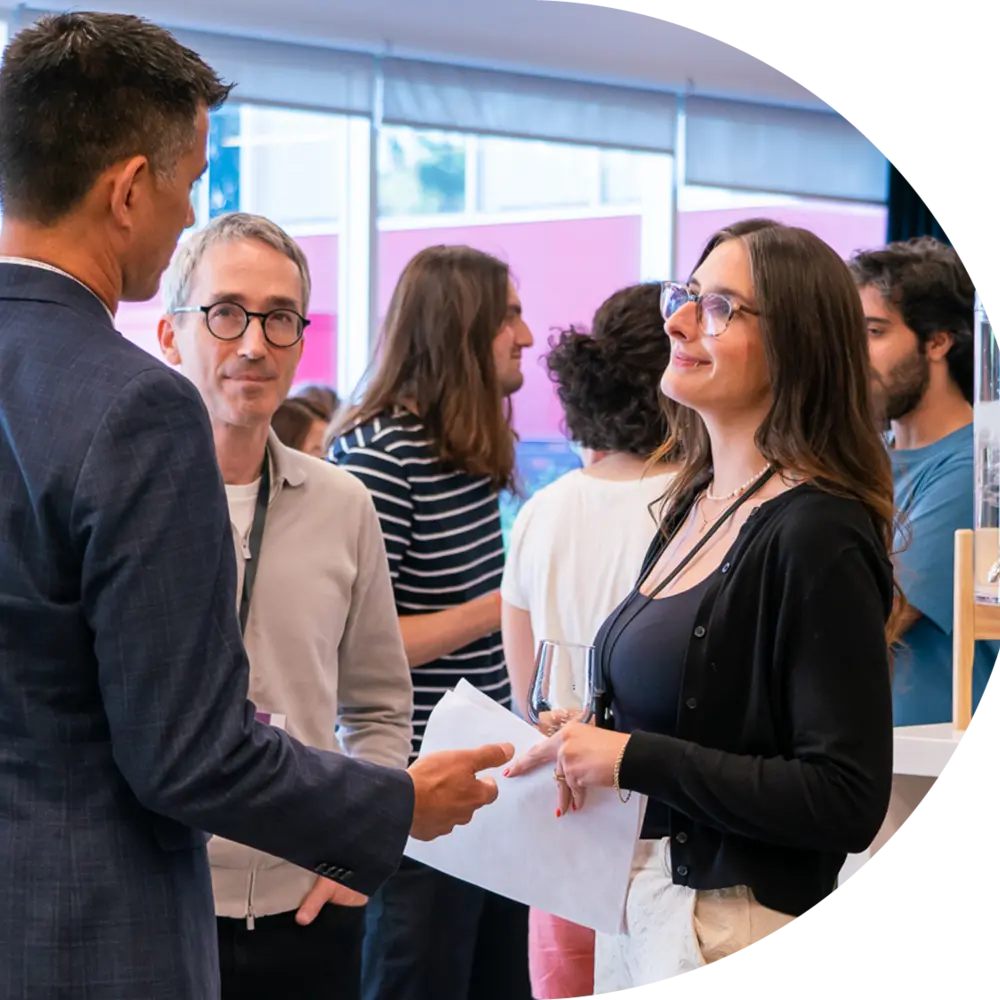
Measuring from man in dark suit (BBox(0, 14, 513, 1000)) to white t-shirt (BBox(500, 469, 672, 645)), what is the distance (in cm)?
110

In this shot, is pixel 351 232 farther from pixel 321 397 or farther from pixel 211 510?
pixel 211 510

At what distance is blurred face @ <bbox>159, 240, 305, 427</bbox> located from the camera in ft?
6.25

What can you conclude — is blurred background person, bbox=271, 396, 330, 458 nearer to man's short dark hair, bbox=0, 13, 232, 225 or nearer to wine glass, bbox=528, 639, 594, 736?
wine glass, bbox=528, 639, 594, 736

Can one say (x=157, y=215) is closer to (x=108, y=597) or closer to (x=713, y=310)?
(x=108, y=597)

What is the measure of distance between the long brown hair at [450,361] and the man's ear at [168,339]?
62cm

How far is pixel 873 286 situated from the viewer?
3.34 metres

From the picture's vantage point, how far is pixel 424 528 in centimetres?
252

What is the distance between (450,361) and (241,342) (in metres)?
0.78

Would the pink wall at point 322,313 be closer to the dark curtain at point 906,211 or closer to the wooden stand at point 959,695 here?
the dark curtain at point 906,211

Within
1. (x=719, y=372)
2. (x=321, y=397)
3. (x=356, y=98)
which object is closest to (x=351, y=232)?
(x=356, y=98)

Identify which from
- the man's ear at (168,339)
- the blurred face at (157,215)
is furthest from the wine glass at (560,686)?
the man's ear at (168,339)

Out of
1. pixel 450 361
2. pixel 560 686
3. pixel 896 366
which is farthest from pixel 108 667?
pixel 896 366

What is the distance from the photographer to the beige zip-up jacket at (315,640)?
5.99 feet

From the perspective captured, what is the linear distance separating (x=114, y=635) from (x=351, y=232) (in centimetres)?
558
